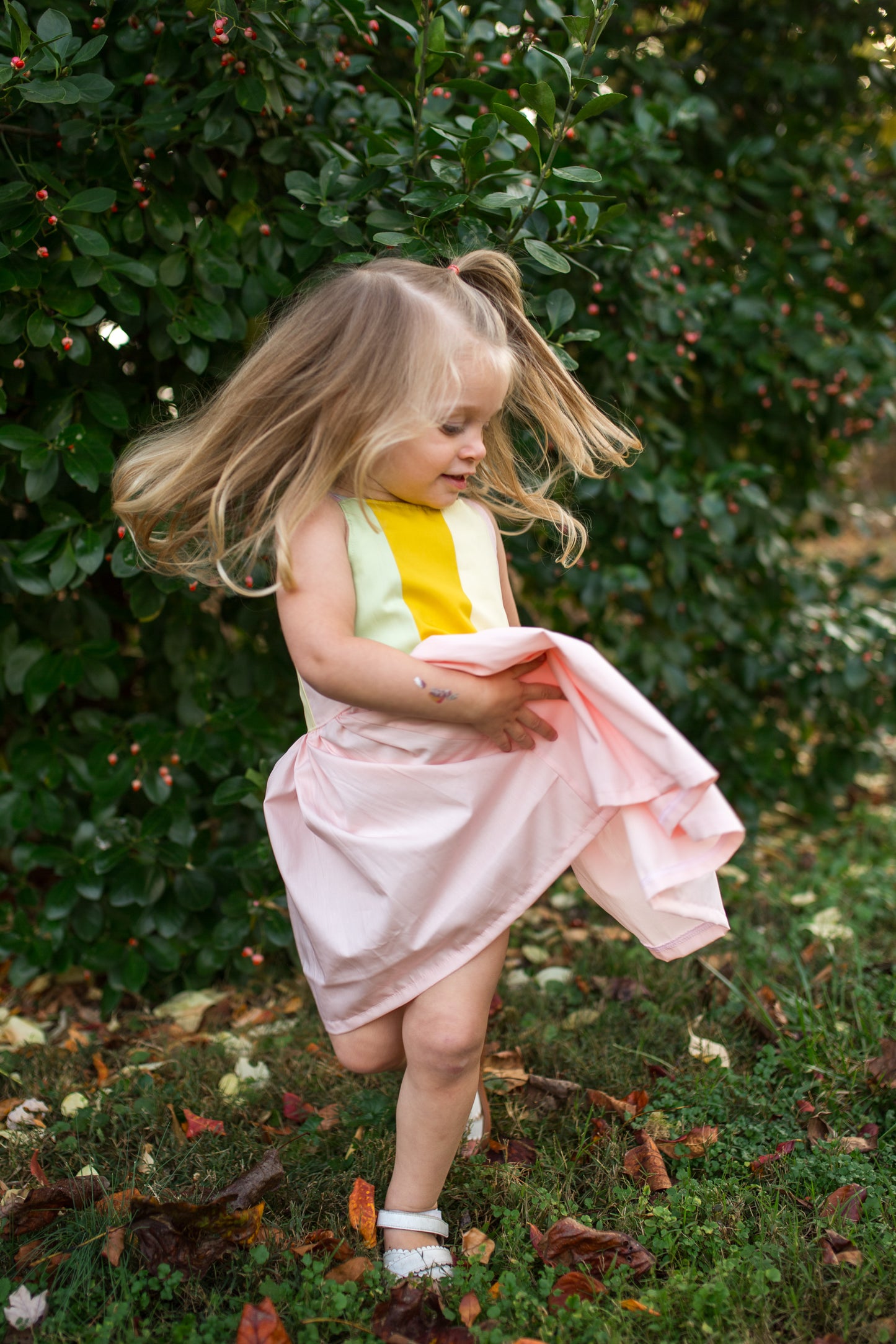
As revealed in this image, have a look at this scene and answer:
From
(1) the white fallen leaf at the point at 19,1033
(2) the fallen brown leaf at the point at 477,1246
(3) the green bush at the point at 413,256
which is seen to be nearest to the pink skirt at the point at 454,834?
(2) the fallen brown leaf at the point at 477,1246

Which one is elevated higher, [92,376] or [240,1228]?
[92,376]

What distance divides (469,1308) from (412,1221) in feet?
0.53

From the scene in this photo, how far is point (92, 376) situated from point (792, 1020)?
6.66 ft

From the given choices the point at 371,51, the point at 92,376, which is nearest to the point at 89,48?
the point at 92,376

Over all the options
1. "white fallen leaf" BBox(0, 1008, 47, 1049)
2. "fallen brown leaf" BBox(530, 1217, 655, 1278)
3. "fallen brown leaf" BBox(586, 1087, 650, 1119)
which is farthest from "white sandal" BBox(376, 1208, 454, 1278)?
"white fallen leaf" BBox(0, 1008, 47, 1049)

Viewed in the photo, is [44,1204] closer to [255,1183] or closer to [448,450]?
[255,1183]

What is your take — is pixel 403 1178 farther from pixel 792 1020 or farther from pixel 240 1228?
pixel 792 1020

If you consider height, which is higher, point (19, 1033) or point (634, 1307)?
point (634, 1307)

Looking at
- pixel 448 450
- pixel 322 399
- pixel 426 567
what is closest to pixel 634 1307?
pixel 426 567

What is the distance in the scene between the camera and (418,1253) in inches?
63.9

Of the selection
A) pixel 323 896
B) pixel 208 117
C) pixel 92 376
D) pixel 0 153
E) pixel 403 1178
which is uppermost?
pixel 208 117

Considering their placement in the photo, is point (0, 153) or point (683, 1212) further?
point (0, 153)

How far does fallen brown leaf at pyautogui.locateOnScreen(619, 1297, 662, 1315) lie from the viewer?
59.4 inches

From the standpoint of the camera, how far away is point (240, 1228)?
1668 mm
